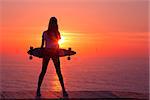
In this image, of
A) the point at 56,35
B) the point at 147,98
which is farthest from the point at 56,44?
the point at 147,98

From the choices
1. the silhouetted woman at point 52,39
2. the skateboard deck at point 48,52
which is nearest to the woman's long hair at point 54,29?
the silhouetted woman at point 52,39

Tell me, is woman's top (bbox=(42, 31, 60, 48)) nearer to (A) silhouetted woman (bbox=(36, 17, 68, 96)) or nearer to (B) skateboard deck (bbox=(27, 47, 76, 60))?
(A) silhouetted woman (bbox=(36, 17, 68, 96))

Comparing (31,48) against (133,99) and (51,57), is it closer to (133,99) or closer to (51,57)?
(51,57)

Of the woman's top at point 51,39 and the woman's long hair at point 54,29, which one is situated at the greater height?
the woman's long hair at point 54,29

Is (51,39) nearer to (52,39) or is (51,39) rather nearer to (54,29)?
(52,39)

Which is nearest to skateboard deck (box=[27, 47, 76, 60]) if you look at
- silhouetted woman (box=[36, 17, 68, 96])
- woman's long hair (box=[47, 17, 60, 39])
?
silhouetted woman (box=[36, 17, 68, 96])

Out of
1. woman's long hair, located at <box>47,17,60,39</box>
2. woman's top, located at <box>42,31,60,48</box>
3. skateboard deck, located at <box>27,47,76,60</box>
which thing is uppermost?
woman's long hair, located at <box>47,17,60,39</box>

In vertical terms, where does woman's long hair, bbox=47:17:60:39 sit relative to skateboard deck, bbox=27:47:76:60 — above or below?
above

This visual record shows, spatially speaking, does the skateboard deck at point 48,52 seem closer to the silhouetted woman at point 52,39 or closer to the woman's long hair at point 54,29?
the silhouetted woman at point 52,39

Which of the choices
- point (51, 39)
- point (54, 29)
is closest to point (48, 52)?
point (51, 39)

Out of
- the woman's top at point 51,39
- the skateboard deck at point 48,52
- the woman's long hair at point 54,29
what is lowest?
the skateboard deck at point 48,52

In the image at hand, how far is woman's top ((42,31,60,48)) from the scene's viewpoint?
1218cm

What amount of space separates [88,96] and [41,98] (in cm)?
166

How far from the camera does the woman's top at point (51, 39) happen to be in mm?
12180
